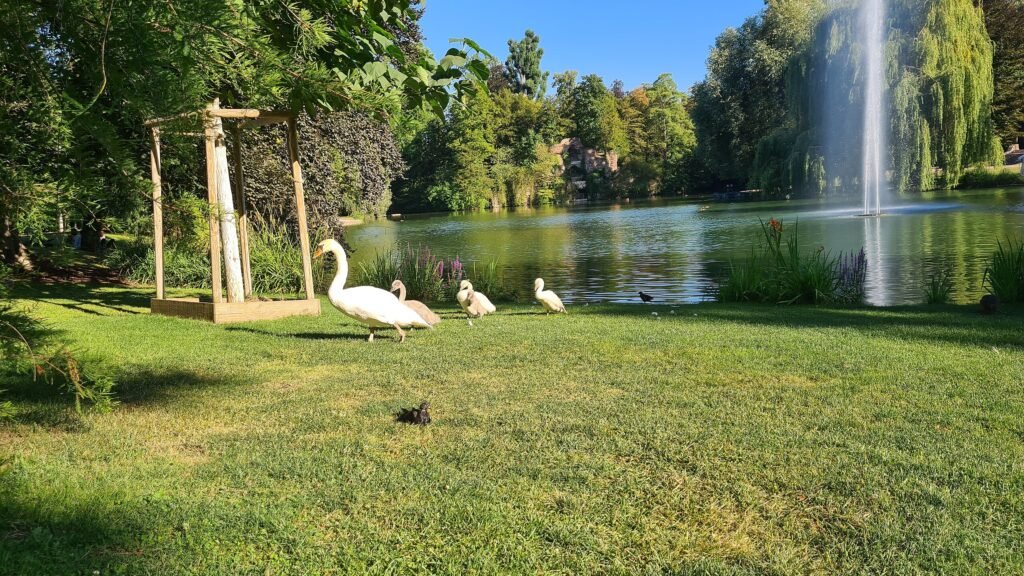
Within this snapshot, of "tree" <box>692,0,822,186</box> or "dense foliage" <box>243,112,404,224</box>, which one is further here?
"tree" <box>692,0,822,186</box>

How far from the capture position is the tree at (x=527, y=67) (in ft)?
359

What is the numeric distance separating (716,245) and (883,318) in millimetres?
15527

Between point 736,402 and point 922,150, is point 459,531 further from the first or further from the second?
point 922,150

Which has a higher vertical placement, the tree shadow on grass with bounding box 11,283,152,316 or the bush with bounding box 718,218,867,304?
the tree shadow on grass with bounding box 11,283,152,316

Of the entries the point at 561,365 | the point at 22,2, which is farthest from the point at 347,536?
the point at 561,365

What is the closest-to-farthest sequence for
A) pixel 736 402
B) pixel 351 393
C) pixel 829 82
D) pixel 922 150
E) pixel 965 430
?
1. pixel 965 430
2. pixel 736 402
3. pixel 351 393
4. pixel 922 150
5. pixel 829 82

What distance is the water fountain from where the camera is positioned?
1161 inches

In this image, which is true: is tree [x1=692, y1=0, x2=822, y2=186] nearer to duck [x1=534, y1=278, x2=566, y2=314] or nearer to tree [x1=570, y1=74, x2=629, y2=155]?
tree [x1=570, y1=74, x2=629, y2=155]

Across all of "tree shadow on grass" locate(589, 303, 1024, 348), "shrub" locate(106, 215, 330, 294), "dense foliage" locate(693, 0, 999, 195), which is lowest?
"tree shadow on grass" locate(589, 303, 1024, 348)

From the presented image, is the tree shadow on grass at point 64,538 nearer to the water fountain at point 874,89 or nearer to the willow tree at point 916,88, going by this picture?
the water fountain at point 874,89

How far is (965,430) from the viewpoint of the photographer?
13.6ft

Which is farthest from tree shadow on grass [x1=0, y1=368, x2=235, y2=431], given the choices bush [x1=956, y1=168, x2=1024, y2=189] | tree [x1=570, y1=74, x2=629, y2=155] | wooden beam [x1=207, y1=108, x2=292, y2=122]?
tree [x1=570, y1=74, x2=629, y2=155]

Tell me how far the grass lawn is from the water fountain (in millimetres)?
26596

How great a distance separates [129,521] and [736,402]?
11.3ft
